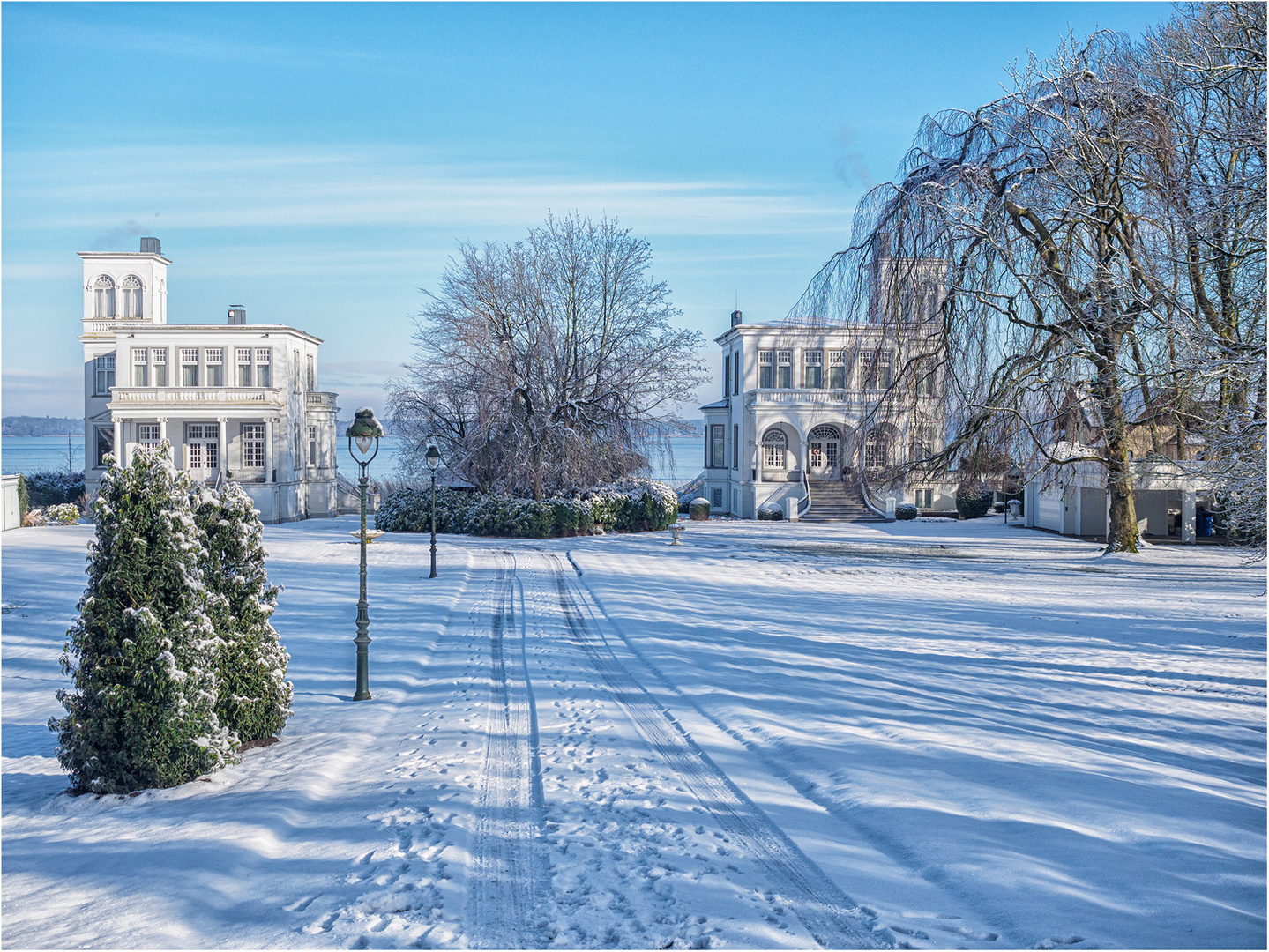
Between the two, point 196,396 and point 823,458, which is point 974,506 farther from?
point 196,396

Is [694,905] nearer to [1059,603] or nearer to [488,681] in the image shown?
[488,681]

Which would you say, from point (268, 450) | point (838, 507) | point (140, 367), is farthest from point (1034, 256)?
point (140, 367)

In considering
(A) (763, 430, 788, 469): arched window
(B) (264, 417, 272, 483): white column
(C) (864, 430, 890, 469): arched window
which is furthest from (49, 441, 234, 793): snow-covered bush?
(A) (763, 430, 788, 469): arched window

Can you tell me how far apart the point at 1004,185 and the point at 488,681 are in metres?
15.8

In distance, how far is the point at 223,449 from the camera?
3675 centimetres

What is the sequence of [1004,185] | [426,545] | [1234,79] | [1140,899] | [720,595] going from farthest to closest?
1. [426,545]
2. [1004,185]
3. [720,595]
4. [1234,79]
5. [1140,899]

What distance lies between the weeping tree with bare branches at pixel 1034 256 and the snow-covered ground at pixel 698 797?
20.6ft

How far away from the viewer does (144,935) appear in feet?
14.1

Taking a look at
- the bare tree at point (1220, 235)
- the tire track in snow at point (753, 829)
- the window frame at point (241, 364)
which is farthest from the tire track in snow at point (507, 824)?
the window frame at point (241, 364)

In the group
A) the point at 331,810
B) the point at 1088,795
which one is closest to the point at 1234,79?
the point at 1088,795

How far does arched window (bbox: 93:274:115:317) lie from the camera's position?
126ft

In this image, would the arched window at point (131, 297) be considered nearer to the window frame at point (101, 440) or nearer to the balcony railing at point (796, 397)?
the window frame at point (101, 440)

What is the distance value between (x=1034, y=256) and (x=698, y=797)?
16.5 m

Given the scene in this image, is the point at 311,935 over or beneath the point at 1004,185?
beneath
